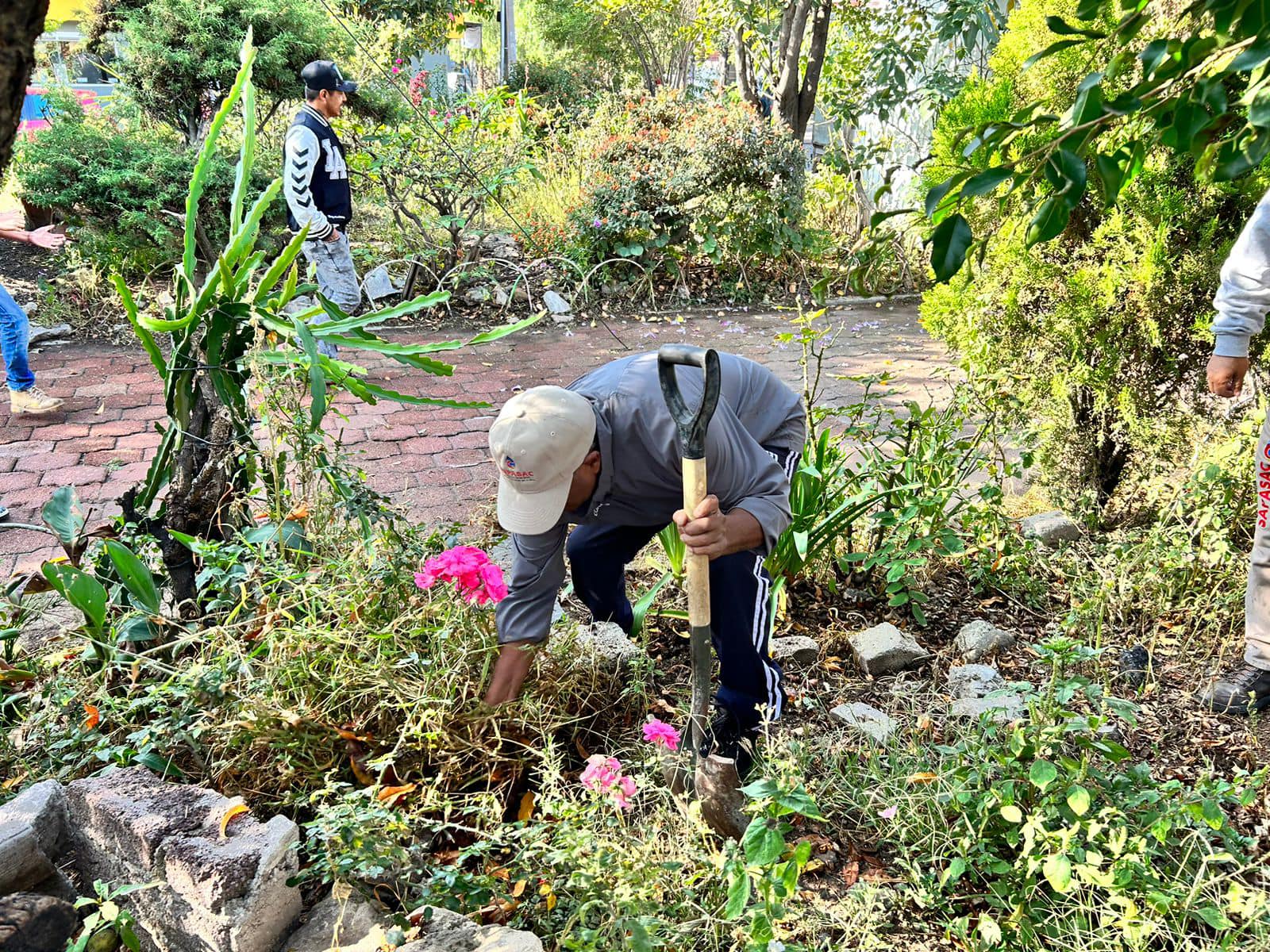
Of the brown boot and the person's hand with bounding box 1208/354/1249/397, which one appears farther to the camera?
the brown boot

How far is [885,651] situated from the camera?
3.12 m

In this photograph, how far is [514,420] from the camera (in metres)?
2.23

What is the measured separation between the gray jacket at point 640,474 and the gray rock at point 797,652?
2.77ft

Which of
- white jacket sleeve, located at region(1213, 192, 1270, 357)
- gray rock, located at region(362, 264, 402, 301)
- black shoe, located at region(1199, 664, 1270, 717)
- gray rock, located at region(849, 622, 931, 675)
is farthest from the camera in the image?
gray rock, located at region(362, 264, 402, 301)

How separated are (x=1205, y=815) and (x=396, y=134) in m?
7.58

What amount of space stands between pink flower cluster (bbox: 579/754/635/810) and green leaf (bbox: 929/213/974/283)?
1149mm

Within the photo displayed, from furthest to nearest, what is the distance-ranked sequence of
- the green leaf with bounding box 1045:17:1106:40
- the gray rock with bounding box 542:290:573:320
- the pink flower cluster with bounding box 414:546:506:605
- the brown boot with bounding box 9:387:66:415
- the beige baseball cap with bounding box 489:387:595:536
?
the gray rock with bounding box 542:290:573:320
the brown boot with bounding box 9:387:66:415
the pink flower cluster with bounding box 414:546:506:605
the beige baseball cap with bounding box 489:387:595:536
the green leaf with bounding box 1045:17:1106:40

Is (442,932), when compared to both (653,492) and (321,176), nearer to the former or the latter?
(653,492)

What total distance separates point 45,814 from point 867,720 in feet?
6.79

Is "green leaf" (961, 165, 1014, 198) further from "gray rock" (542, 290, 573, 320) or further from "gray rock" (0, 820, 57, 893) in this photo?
"gray rock" (542, 290, 573, 320)

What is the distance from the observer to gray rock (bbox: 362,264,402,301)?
301 inches

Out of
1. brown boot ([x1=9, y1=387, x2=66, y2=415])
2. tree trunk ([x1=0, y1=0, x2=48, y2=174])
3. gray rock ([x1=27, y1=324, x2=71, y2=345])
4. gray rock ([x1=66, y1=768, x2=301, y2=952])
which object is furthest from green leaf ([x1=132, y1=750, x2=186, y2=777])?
gray rock ([x1=27, y1=324, x2=71, y2=345])

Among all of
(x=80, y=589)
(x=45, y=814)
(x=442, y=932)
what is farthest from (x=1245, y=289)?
(x=45, y=814)

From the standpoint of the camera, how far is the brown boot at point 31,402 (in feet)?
17.5
